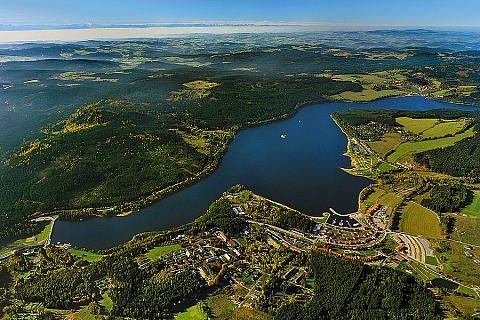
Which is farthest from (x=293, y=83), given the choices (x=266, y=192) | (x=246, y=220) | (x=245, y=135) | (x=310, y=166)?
(x=246, y=220)

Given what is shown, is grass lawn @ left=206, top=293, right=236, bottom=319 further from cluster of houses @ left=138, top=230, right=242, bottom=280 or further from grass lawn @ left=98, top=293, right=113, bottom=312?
grass lawn @ left=98, top=293, right=113, bottom=312

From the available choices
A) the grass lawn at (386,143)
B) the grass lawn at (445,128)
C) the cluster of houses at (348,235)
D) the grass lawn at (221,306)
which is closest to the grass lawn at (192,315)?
the grass lawn at (221,306)

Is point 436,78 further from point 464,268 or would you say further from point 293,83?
point 464,268

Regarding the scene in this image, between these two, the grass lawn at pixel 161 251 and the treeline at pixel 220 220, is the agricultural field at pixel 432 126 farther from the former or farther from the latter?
the grass lawn at pixel 161 251

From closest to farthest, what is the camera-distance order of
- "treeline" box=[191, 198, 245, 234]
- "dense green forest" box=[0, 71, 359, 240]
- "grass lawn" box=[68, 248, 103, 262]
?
"grass lawn" box=[68, 248, 103, 262], "treeline" box=[191, 198, 245, 234], "dense green forest" box=[0, 71, 359, 240]

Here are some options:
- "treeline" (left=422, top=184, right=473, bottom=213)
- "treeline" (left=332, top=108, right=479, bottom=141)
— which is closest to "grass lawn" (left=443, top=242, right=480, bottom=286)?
"treeline" (left=422, top=184, right=473, bottom=213)

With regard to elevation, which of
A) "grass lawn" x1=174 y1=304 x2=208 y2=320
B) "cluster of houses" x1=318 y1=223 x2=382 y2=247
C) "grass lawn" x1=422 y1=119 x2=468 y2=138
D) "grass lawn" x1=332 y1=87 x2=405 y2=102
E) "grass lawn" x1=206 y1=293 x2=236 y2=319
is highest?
"grass lawn" x1=332 y1=87 x2=405 y2=102
